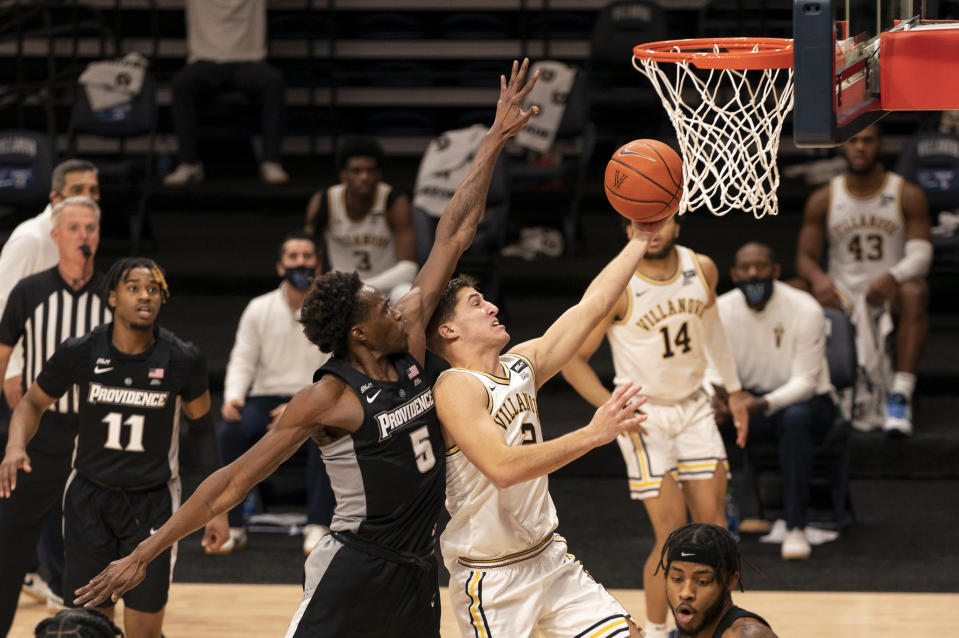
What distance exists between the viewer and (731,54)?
13.5ft

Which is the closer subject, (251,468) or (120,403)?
(251,468)

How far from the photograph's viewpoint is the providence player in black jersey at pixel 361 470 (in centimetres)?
367

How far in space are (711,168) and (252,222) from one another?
656 cm

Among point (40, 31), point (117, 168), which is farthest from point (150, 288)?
point (40, 31)

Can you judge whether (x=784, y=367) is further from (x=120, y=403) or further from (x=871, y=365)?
(x=120, y=403)

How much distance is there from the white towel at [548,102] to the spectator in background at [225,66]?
189cm

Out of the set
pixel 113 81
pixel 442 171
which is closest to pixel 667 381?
pixel 442 171

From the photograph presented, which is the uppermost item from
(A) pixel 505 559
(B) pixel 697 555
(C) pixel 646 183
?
(C) pixel 646 183

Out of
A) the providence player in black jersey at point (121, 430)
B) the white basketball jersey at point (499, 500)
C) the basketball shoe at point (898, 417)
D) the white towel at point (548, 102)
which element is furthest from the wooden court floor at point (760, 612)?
the white towel at point (548, 102)

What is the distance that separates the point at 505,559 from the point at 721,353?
223 centimetres

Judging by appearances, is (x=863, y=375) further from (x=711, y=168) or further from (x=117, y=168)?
(x=117, y=168)

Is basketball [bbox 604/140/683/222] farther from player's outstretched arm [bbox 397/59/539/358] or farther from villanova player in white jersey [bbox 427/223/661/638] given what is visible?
villanova player in white jersey [bbox 427/223/661/638]

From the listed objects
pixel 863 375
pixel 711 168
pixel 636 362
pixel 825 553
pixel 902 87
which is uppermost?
pixel 902 87

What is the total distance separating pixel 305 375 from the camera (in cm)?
689
